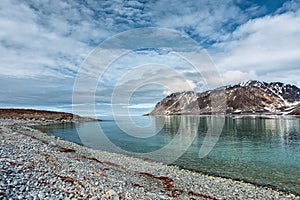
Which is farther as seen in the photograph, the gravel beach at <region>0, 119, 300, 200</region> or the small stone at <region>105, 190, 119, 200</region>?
the small stone at <region>105, 190, 119, 200</region>

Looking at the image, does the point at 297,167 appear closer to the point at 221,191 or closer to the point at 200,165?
the point at 200,165

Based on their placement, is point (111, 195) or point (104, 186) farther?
point (104, 186)

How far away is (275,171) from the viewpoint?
2980 centimetres

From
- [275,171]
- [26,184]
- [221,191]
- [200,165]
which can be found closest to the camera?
[26,184]

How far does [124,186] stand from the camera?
17188 millimetres

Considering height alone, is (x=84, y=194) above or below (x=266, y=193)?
above

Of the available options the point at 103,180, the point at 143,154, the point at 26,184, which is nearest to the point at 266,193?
the point at 103,180

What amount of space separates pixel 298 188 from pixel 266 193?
4731 mm

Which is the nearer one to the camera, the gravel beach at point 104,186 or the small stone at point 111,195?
the gravel beach at point 104,186

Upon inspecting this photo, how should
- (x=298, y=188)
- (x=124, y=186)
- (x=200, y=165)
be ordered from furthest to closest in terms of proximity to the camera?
(x=200, y=165) → (x=298, y=188) → (x=124, y=186)

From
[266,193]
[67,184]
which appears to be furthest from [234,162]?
[67,184]

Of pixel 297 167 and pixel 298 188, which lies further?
pixel 297 167

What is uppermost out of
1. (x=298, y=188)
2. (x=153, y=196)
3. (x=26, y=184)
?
(x=26, y=184)

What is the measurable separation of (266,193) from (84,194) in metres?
16.4
